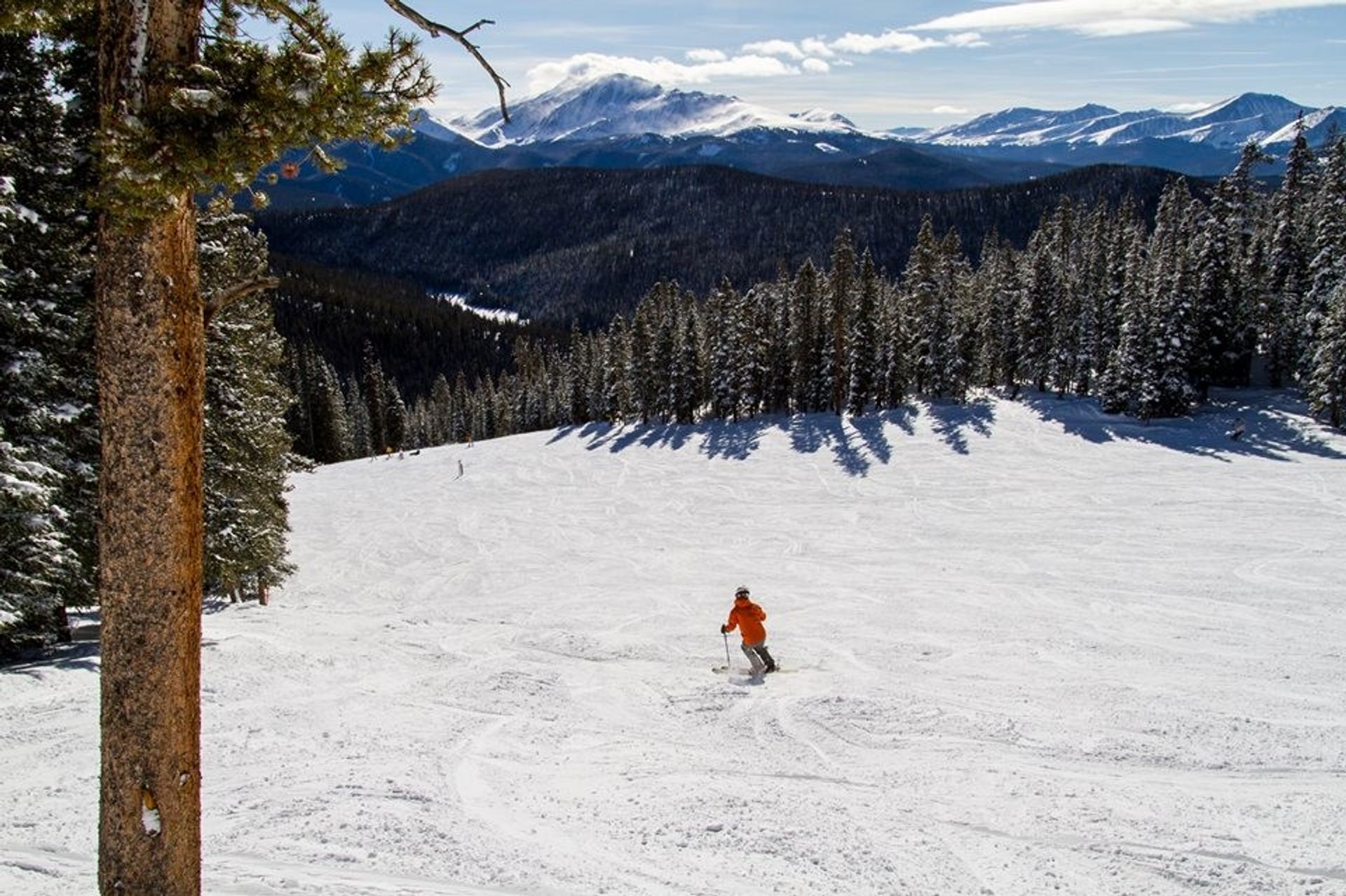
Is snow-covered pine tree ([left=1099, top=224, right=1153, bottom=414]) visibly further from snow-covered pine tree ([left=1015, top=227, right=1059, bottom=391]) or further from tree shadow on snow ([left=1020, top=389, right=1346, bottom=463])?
snow-covered pine tree ([left=1015, top=227, right=1059, bottom=391])

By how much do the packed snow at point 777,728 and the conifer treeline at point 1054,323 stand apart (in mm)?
24484

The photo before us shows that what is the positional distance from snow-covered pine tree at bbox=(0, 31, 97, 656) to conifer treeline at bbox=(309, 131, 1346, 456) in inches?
2045

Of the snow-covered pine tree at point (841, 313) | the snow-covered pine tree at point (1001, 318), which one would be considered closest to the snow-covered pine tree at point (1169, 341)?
the snow-covered pine tree at point (1001, 318)

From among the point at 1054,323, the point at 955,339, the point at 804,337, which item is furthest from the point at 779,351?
the point at 1054,323

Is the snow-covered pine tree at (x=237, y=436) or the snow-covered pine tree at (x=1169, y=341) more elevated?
the snow-covered pine tree at (x=1169, y=341)

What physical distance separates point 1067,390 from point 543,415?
192 ft

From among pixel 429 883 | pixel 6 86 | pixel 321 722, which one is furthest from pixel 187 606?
pixel 6 86

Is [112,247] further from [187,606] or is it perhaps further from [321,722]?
[321,722]

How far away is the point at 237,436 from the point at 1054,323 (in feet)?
188

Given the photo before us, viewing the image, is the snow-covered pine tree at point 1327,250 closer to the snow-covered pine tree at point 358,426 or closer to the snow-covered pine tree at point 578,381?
the snow-covered pine tree at point 578,381

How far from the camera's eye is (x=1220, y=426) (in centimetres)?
4709

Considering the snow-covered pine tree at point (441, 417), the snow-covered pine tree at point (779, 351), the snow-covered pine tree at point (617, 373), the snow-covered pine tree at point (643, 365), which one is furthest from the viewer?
the snow-covered pine tree at point (441, 417)

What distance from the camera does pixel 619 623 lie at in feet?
63.6

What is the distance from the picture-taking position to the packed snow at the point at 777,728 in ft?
23.9
